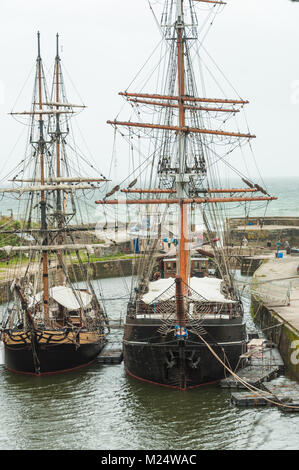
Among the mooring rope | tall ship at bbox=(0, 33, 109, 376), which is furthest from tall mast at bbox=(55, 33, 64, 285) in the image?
the mooring rope

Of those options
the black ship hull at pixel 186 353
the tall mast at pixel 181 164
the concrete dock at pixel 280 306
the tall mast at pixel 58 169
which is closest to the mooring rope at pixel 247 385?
the black ship hull at pixel 186 353

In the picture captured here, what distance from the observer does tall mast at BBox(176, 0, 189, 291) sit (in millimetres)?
33094

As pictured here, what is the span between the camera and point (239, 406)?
86.9 feet

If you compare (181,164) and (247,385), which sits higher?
(181,164)

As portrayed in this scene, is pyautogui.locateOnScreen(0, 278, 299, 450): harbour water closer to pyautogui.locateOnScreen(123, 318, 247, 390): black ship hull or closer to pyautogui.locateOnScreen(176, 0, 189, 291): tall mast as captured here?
pyautogui.locateOnScreen(123, 318, 247, 390): black ship hull

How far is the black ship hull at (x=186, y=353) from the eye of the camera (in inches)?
1125

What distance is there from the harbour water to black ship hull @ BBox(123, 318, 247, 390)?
0.53m

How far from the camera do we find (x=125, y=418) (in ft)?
85.4

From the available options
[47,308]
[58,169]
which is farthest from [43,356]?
[58,169]

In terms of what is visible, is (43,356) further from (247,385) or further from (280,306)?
(280,306)

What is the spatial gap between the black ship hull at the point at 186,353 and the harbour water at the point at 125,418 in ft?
1.76

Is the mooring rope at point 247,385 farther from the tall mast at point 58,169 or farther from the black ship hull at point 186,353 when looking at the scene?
the tall mast at point 58,169

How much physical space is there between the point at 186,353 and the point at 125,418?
4064 millimetres
